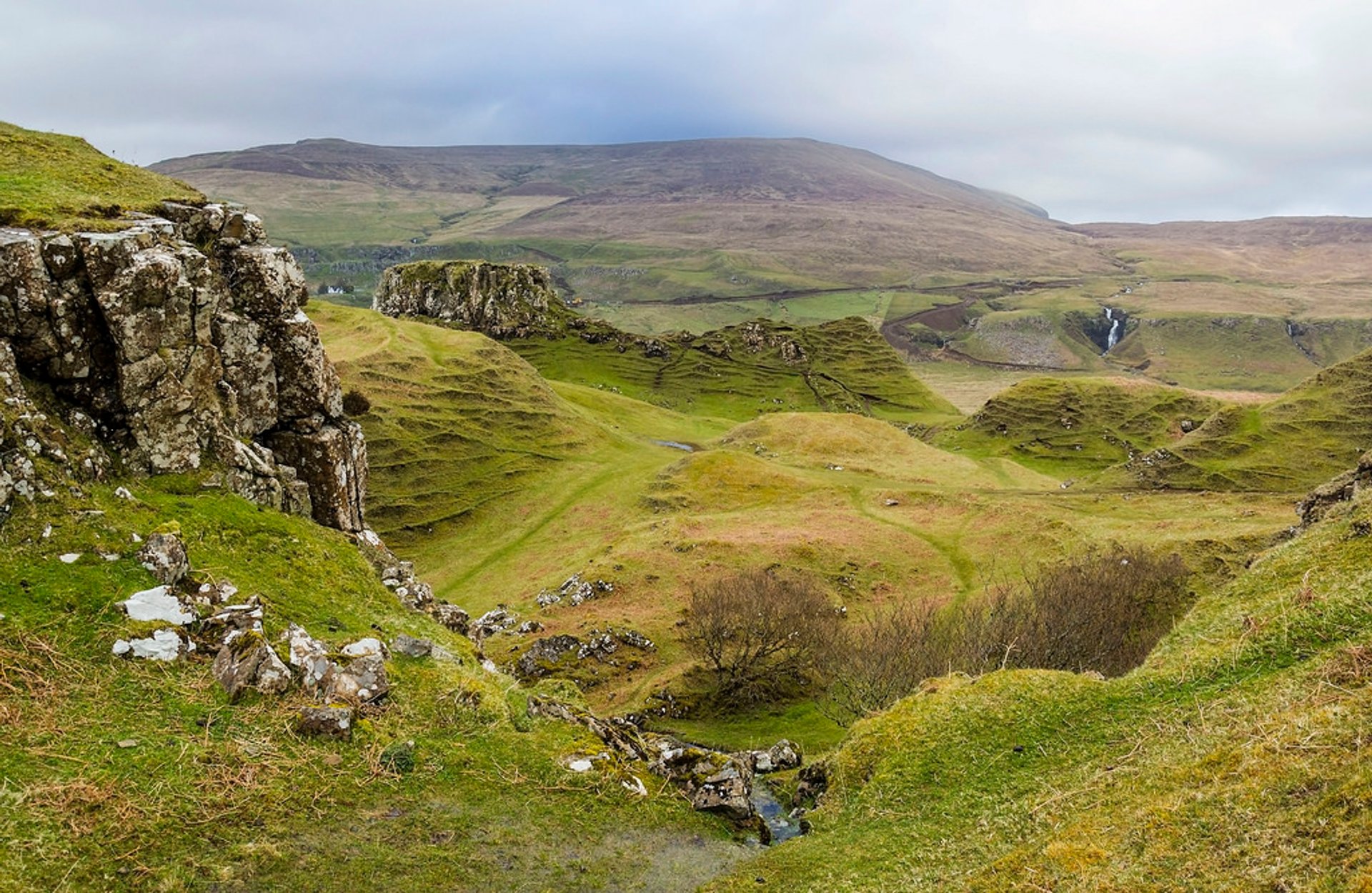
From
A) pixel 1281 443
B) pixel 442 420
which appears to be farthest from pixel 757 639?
pixel 1281 443

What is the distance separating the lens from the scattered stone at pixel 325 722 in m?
20.2

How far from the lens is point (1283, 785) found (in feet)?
44.7

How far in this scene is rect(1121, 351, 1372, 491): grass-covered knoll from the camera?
122 metres

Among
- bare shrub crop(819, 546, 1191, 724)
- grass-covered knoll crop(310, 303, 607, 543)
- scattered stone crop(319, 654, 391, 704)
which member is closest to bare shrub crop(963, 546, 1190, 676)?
bare shrub crop(819, 546, 1191, 724)

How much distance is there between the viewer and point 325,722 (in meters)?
20.3

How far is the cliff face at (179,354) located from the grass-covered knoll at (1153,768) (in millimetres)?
25260

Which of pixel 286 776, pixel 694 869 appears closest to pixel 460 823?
pixel 286 776

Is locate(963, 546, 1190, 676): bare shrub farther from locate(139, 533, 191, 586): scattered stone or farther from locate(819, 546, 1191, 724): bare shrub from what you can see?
locate(139, 533, 191, 586): scattered stone

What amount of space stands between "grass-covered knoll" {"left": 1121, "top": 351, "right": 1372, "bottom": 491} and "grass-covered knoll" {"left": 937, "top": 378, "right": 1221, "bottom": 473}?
38797 mm

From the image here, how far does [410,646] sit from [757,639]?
1747 inches

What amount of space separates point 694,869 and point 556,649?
49961 millimetres

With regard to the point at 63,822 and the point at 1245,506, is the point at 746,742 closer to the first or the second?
the point at 63,822

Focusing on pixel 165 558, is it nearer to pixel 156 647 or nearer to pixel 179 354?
pixel 156 647

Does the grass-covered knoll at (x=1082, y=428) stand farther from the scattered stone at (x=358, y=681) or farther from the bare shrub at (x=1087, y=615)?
the scattered stone at (x=358, y=681)
